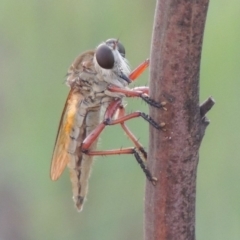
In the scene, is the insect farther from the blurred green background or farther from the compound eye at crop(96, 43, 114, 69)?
the blurred green background

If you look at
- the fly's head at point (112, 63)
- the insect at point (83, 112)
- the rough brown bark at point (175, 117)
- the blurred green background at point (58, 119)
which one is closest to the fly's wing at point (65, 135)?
the insect at point (83, 112)

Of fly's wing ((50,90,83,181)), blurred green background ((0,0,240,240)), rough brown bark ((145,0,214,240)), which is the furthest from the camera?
blurred green background ((0,0,240,240))

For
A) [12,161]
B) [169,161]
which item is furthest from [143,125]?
[169,161]

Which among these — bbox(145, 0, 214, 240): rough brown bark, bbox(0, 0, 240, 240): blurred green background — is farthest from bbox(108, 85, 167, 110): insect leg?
bbox(0, 0, 240, 240): blurred green background

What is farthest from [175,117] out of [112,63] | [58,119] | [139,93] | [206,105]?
[58,119]

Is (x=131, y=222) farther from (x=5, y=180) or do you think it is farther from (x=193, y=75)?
(x=193, y=75)

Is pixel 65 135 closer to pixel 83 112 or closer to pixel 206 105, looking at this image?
pixel 83 112
